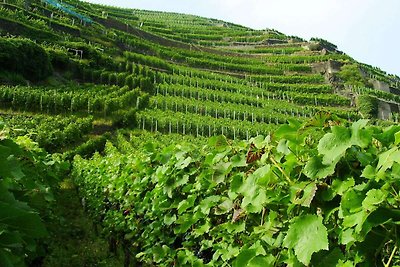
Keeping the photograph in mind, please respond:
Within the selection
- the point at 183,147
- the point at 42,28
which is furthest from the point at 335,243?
the point at 42,28

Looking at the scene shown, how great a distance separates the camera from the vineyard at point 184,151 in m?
1.93

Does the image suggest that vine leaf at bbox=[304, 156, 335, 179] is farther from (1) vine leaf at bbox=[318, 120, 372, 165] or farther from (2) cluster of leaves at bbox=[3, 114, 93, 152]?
(2) cluster of leaves at bbox=[3, 114, 93, 152]

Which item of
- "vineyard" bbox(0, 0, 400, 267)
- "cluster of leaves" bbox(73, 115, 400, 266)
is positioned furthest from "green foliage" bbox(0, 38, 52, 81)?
"cluster of leaves" bbox(73, 115, 400, 266)

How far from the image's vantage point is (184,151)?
417 cm

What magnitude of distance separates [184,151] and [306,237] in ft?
7.79

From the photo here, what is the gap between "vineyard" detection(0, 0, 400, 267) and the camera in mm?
1934

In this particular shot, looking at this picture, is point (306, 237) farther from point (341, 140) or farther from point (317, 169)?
point (341, 140)

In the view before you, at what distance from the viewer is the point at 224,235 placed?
325cm

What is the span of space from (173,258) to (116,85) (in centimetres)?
4591

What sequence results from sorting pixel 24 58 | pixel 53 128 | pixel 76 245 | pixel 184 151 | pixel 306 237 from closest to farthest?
pixel 306 237, pixel 184 151, pixel 76 245, pixel 53 128, pixel 24 58

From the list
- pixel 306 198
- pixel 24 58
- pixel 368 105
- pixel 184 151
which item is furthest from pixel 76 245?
pixel 368 105

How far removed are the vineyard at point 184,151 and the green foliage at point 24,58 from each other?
17cm

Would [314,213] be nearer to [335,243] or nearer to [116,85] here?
[335,243]

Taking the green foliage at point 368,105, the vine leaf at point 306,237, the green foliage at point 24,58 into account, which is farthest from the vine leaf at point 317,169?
the green foliage at point 368,105
